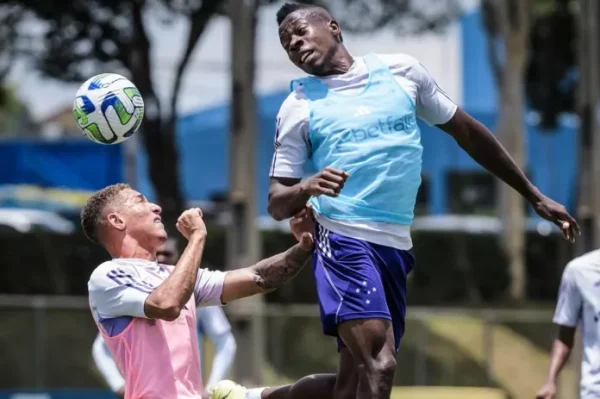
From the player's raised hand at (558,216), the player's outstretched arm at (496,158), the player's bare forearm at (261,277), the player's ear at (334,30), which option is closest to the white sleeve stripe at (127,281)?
the player's bare forearm at (261,277)

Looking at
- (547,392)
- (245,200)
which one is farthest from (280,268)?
(245,200)

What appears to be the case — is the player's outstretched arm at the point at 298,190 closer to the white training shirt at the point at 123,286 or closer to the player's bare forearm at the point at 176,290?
the player's bare forearm at the point at 176,290

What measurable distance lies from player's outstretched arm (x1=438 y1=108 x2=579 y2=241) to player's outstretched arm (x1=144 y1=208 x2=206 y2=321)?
1.30m

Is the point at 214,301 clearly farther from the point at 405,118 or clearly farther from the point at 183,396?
the point at 405,118

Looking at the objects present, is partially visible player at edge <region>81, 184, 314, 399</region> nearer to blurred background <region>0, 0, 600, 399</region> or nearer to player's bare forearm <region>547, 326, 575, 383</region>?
player's bare forearm <region>547, 326, 575, 383</region>

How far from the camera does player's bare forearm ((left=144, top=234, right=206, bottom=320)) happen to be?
17.4ft

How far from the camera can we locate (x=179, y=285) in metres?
5.34

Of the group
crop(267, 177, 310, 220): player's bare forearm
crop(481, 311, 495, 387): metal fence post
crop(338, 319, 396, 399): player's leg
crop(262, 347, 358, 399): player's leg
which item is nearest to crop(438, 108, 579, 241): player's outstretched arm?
crop(267, 177, 310, 220): player's bare forearm

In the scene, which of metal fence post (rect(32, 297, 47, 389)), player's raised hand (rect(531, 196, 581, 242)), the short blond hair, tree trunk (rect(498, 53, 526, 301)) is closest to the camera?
the short blond hair

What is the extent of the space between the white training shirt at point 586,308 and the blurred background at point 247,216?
468 cm

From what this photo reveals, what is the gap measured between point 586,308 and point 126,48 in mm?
11349

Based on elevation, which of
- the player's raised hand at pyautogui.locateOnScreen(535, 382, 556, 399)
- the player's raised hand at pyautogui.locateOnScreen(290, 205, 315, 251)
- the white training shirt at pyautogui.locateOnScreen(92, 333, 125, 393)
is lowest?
the white training shirt at pyautogui.locateOnScreen(92, 333, 125, 393)

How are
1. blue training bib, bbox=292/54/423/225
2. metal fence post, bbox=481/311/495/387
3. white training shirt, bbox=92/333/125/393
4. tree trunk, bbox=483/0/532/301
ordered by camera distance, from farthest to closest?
tree trunk, bbox=483/0/532/301 → metal fence post, bbox=481/311/495/387 → white training shirt, bbox=92/333/125/393 → blue training bib, bbox=292/54/423/225

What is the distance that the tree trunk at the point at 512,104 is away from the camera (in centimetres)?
2142
